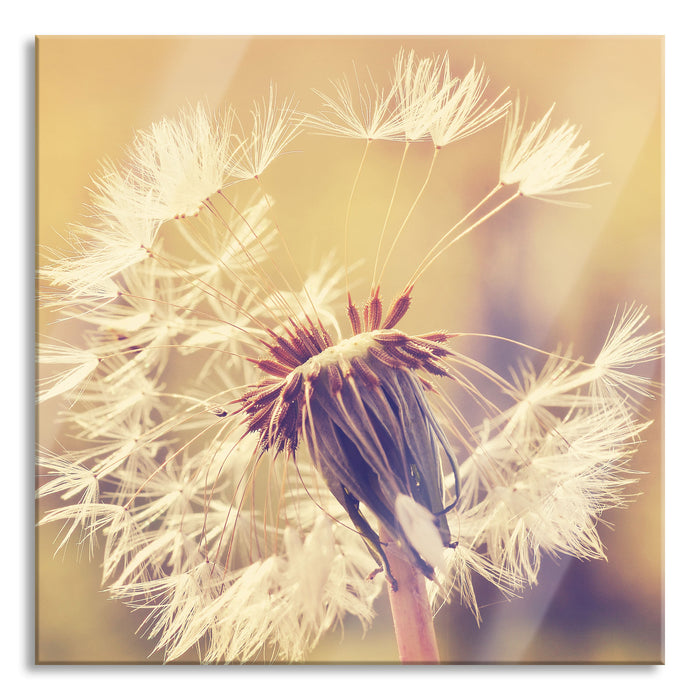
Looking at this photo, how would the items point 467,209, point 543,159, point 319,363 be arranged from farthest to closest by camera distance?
point 467,209 < point 543,159 < point 319,363

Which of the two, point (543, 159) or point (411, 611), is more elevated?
point (543, 159)

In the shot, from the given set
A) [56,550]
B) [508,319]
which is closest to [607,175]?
[508,319]

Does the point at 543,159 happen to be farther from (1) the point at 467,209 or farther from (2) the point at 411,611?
(2) the point at 411,611

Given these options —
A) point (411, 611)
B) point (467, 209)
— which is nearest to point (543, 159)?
point (467, 209)

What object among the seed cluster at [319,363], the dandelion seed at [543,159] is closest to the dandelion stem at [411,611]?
the seed cluster at [319,363]

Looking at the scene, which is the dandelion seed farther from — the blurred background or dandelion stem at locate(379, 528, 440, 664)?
dandelion stem at locate(379, 528, 440, 664)

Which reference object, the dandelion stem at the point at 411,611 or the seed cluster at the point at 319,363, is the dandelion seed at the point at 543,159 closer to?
the seed cluster at the point at 319,363

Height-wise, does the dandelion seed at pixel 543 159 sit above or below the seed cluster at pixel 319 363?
above
